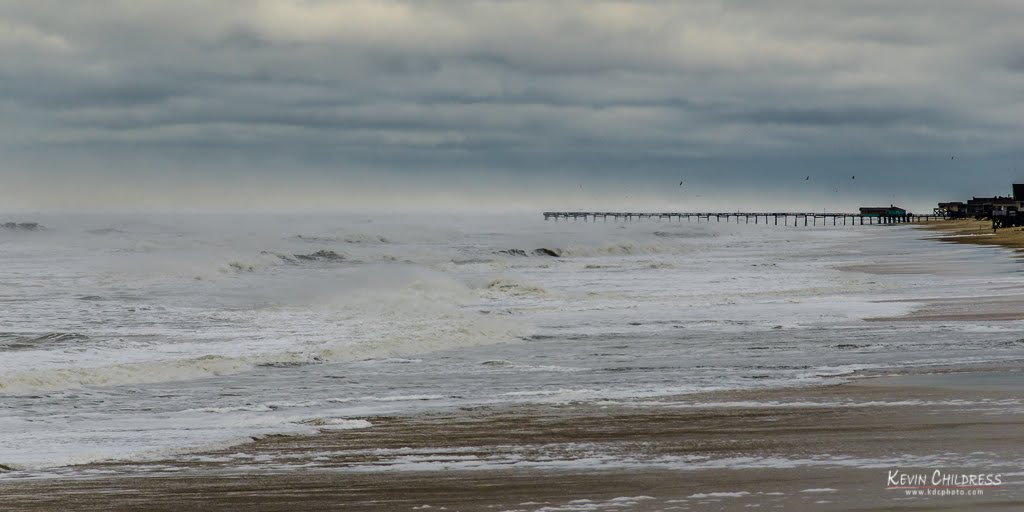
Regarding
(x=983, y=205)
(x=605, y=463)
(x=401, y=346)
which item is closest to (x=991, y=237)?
(x=401, y=346)

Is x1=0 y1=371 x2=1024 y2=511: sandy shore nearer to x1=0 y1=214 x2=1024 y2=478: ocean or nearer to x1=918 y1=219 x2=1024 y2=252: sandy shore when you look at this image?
x1=0 y1=214 x2=1024 y2=478: ocean

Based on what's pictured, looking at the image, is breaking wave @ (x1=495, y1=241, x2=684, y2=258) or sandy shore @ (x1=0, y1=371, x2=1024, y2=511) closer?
sandy shore @ (x1=0, y1=371, x2=1024, y2=511)

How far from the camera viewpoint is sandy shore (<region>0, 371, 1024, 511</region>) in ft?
23.3

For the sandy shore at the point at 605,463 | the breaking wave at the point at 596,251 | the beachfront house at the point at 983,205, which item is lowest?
the breaking wave at the point at 596,251

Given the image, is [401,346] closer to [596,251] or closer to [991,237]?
[596,251]

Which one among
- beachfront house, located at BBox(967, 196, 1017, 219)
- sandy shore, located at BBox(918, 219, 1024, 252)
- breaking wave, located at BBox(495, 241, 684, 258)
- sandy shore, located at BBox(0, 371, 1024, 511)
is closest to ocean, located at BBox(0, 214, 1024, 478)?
sandy shore, located at BBox(0, 371, 1024, 511)

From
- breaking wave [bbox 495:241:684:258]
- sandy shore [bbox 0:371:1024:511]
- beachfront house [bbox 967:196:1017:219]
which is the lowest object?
breaking wave [bbox 495:241:684:258]

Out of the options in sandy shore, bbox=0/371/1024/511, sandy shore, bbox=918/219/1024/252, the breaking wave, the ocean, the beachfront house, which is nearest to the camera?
sandy shore, bbox=0/371/1024/511

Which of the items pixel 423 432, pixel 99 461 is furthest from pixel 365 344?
pixel 99 461

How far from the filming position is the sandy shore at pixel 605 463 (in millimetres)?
7109

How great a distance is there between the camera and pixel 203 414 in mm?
11148

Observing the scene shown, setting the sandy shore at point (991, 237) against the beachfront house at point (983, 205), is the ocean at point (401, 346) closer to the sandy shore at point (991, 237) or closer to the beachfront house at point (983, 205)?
the sandy shore at point (991, 237)

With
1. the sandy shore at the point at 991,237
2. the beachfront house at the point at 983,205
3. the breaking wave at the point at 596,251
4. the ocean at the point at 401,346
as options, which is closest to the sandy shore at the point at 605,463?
the ocean at the point at 401,346

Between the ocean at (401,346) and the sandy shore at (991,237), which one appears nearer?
the ocean at (401,346)
